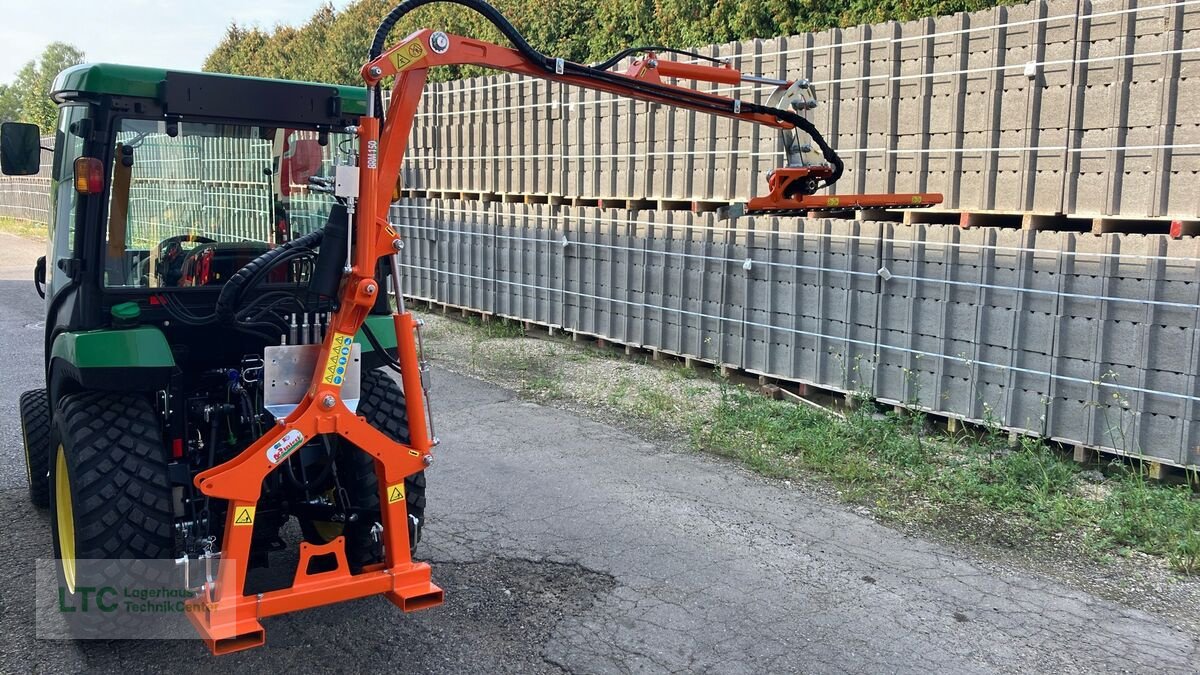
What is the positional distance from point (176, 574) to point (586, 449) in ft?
12.4

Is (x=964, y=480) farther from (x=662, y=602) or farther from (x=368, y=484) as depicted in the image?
(x=368, y=484)

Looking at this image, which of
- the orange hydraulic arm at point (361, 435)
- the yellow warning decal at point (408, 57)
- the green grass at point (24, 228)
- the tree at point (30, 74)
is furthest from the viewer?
the tree at point (30, 74)

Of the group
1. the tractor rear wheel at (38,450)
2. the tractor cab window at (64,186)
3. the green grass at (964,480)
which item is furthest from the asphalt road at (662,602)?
the tractor cab window at (64,186)

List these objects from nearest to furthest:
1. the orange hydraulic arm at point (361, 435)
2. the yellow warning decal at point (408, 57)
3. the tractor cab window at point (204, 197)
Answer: the orange hydraulic arm at point (361, 435) → the yellow warning decal at point (408, 57) → the tractor cab window at point (204, 197)

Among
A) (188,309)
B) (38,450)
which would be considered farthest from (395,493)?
(38,450)

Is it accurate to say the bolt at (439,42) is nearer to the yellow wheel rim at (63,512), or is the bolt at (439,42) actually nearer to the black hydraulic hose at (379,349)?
the black hydraulic hose at (379,349)

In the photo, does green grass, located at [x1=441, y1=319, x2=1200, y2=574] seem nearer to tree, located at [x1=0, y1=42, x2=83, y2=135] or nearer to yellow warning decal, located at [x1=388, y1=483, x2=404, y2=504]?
yellow warning decal, located at [x1=388, y1=483, x2=404, y2=504]

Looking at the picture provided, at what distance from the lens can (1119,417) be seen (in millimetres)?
6121

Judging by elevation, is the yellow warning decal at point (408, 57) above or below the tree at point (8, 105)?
below

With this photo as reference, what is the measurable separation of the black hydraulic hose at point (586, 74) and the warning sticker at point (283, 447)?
52.4 inches

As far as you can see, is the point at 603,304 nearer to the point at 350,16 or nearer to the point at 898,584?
the point at 898,584

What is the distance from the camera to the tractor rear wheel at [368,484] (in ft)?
14.3

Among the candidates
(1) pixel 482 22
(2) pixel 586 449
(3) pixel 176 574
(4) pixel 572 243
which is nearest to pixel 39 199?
(1) pixel 482 22

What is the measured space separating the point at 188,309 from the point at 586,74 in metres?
2.13
